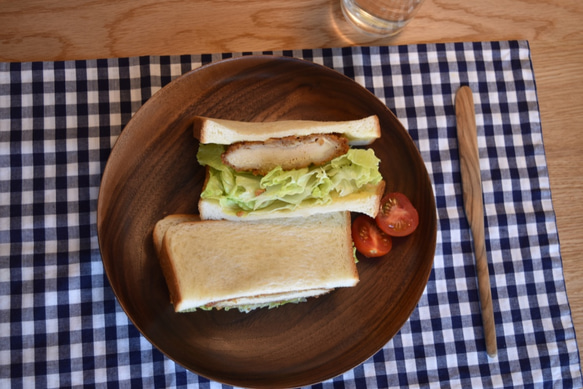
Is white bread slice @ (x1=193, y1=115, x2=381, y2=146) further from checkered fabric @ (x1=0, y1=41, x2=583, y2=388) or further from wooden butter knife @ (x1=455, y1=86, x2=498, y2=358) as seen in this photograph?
wooden butter knife @ (x1=455, y1=86, x2=498, y2=358)

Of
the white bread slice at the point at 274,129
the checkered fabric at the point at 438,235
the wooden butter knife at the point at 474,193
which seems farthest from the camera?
the wooden butter knife at the point at 474,193

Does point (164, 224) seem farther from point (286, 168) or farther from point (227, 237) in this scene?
point (286, 168)

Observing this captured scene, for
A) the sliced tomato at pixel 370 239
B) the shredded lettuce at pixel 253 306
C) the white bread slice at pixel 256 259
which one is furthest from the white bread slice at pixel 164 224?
the sliced tomato at pixel 370 239

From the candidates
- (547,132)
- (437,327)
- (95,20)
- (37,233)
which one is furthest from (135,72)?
(547,132)

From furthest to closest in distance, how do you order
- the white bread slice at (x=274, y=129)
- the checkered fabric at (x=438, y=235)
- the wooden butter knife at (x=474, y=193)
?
the wooden butter knife at (x=474, y=193)
the checkered fabric at (x=438, y=235)
the white bread slice at (x=274, y=129)

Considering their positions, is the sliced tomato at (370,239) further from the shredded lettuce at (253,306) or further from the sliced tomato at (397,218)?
the shredded lettuce at (253,306)

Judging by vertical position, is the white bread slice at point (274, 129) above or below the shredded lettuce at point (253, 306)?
above
